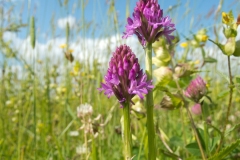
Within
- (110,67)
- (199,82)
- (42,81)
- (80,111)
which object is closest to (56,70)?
(42,81)

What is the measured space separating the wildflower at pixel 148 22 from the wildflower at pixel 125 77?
0.08m

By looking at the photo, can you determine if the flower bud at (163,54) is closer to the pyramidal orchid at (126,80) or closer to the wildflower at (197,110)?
the wildflower at (197,110)

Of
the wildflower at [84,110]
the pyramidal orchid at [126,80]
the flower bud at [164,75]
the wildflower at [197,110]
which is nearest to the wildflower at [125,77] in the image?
the pyramidal orchid at [126,80]

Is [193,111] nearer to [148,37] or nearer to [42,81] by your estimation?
[148,37]

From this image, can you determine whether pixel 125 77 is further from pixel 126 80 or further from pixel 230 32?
pixel 230 32

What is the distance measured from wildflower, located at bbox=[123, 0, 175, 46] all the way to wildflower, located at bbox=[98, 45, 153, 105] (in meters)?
0.08

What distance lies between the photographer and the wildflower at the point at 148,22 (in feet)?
1.90

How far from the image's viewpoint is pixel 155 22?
0.58 meters

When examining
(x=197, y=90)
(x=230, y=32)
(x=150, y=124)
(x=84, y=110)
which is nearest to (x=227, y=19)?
(x=230, y=32)

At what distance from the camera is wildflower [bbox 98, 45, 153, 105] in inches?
20.1

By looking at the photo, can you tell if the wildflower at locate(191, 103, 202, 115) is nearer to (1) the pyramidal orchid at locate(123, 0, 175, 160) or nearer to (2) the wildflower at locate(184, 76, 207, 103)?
(2) the wildflower at locate(184, 76, 207, 103)

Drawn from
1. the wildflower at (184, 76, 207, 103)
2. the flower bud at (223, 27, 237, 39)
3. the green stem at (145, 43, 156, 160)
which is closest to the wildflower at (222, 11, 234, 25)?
the flower bud at (223, 27, 237, 39)

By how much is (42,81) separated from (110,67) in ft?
7.86

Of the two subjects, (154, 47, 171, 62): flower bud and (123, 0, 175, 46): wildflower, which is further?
(154, 47, 171, 62): flower bud
